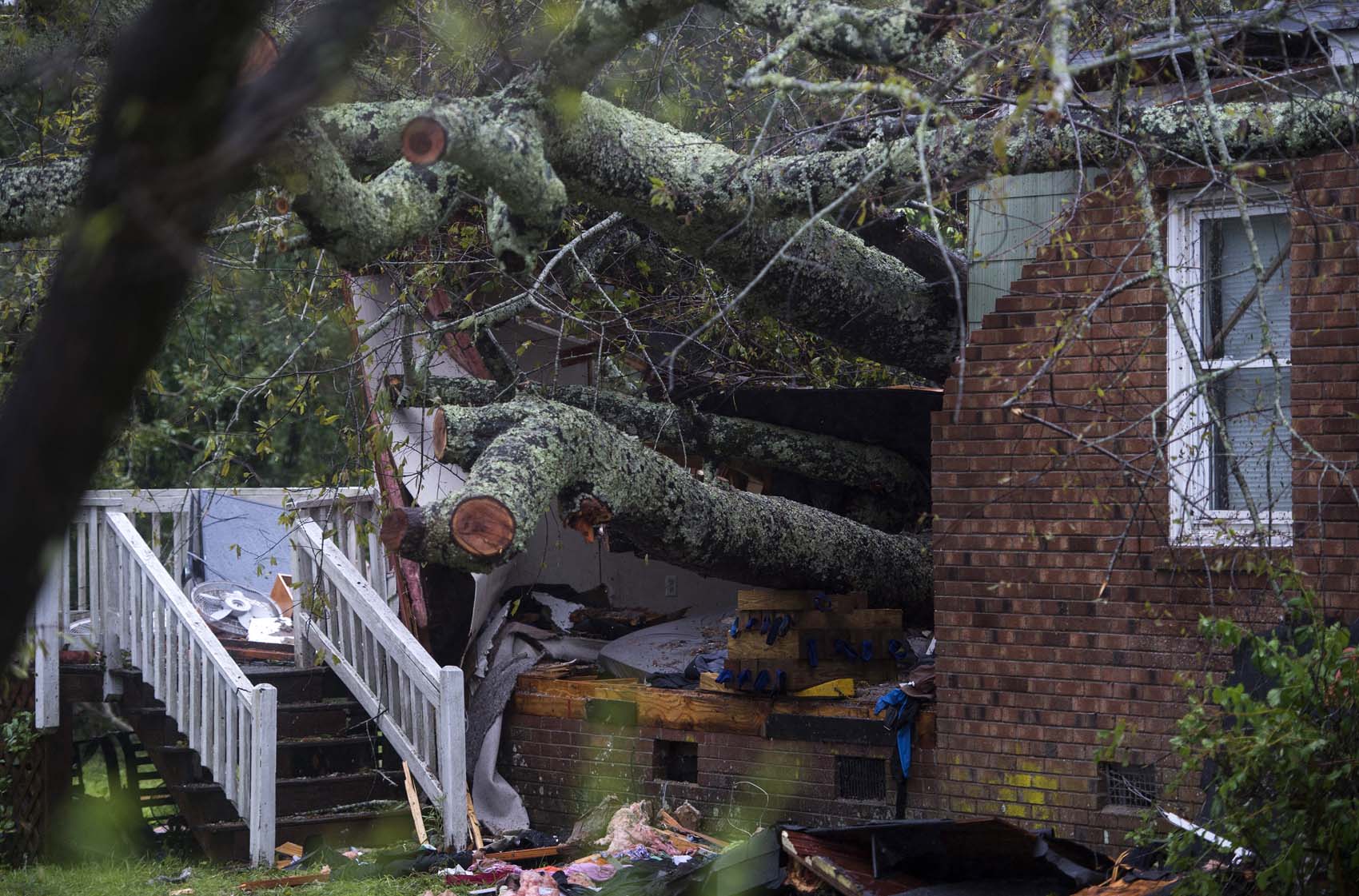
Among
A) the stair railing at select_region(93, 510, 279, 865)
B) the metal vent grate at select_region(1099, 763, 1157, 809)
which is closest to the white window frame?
the metal vent grate at select_region(1099, 763, 1157, 809)

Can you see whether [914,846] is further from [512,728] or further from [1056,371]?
[512,728]

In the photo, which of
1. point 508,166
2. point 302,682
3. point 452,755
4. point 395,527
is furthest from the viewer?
point 302,682

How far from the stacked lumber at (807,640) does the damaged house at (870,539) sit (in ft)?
0.07

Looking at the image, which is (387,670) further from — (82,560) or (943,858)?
(943,858)

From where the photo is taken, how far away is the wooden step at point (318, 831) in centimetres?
821

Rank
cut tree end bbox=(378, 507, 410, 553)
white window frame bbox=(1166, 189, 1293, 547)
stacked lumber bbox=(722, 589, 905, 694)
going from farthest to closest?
stacked lumber bbox=(722, 589, 905, 694), white window frame bbox=(1166, 189, 1293, 547), cut tree end bbox=(378, 507, 410, 553)

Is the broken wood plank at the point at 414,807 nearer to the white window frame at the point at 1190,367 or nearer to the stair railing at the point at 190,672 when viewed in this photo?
the stair railing at the point at 190,672

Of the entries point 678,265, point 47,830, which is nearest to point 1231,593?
point 678,265

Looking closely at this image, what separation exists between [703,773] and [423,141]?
514 cm

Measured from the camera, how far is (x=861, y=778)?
761 cm

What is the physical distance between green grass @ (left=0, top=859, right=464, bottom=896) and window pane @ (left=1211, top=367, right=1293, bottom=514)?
468 centimetres

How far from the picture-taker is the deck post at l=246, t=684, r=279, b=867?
7820 mm

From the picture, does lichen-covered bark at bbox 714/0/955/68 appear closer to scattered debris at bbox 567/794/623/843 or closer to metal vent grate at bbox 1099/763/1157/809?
metal vent grate at bbox 1099/763/1157/809

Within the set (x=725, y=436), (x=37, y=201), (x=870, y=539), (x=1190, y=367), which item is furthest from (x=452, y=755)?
(x=1190, y=367)
